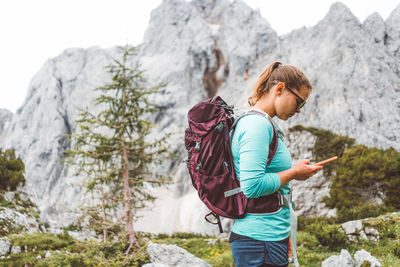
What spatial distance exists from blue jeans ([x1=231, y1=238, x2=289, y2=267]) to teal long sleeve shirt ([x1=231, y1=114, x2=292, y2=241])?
3cm

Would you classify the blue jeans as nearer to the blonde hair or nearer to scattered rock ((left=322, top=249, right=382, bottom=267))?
the blonde hair

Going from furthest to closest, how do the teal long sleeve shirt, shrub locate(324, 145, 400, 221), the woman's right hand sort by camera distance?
shrub locate(324, 145, 400, 221) → the woman's right hand → the teal long sleeve shirt

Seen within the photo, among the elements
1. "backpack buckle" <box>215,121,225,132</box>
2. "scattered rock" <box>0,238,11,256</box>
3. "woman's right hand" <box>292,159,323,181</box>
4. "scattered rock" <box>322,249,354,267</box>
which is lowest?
"scattered rock" <box>0,238,11,256</box>

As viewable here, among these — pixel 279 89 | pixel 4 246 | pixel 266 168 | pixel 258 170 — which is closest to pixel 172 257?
pixel 266 168

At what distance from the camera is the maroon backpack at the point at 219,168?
5.47 feet

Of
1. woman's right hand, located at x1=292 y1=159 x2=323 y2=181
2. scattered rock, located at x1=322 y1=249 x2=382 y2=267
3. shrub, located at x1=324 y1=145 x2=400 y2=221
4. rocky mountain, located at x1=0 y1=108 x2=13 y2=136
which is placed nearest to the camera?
woman's right hand, located at x1=292 y1=159 x2=323 y2=181

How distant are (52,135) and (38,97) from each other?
14.1 metres

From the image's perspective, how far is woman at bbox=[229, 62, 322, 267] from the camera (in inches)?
60.7

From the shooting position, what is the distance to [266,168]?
1714 millimetres

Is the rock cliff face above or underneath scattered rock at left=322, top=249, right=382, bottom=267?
above

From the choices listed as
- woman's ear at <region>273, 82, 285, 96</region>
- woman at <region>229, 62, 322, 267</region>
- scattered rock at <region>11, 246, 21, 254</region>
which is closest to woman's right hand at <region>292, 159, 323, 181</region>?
woman at <region>229, 62, 322, 267</region>

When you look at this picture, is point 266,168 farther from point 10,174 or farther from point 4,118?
point 4,118

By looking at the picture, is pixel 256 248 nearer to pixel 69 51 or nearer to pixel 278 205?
pixel 278 205

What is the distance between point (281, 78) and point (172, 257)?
558cm
